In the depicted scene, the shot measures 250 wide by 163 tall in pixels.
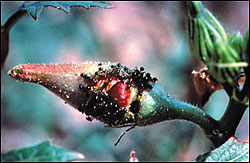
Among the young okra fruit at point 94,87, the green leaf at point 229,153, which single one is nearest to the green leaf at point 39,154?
the young okra fruit at point 94,87

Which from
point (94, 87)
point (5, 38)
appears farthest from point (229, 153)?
point (5, 38)

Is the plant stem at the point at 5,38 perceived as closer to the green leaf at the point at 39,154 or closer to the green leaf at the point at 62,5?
the green leaf at the point at 62,5

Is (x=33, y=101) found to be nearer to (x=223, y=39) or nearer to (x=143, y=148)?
(x=143, y=148)

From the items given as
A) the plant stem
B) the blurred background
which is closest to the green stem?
the plant stem

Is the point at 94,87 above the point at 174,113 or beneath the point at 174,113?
above

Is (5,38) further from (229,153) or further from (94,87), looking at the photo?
(229,153)

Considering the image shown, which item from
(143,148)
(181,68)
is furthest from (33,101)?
(181,68)
